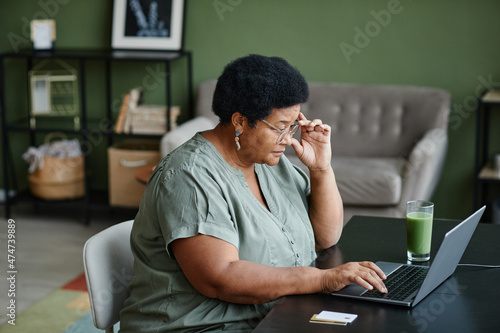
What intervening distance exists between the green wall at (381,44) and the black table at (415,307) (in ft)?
8.47

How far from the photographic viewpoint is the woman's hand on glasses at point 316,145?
1.84 m

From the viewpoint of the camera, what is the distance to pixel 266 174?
5.97 ft

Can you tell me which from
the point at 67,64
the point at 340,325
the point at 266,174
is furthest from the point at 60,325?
the point at 67,64

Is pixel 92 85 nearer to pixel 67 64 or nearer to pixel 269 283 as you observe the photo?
pixel 67 64

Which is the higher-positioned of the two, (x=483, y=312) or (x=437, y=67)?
(x=437, y=67)

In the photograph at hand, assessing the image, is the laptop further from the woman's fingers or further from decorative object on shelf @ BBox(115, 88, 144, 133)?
decorative object on shelf @ BBox(115, 88, 144, 133)

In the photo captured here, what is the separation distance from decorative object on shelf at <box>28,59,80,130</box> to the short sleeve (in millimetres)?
3312

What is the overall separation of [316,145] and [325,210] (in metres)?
0.17

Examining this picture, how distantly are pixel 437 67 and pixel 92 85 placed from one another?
228cm

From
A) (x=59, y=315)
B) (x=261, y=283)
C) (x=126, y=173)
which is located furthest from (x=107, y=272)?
(x=126, y=173)

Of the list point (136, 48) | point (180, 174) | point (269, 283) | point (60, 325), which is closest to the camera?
point (269, 283)

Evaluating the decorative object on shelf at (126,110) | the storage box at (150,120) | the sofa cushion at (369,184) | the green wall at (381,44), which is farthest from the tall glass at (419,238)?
the decorative object on shelf at (126,110)

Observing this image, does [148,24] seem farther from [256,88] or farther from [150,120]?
[256,88]

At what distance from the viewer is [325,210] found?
1.86m
